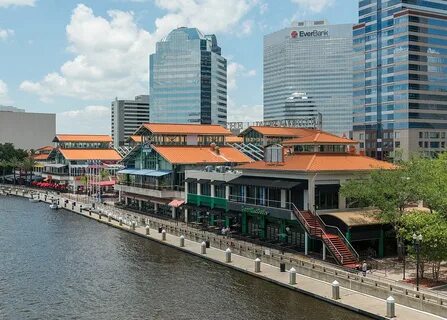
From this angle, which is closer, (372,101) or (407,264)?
(407,264)

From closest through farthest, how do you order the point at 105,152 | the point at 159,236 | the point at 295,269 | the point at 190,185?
1. the point at 295,269
2. the point at 159,236
3. the point at 190,185
4. the point at 105,152

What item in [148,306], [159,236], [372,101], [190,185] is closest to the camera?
[148,306]

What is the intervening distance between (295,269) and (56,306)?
21654 mm

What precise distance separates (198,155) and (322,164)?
3704 centimetres

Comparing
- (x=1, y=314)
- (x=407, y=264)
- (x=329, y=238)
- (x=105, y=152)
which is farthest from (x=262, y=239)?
(x=105, y=152)

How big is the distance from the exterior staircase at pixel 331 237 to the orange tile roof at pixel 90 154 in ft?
323

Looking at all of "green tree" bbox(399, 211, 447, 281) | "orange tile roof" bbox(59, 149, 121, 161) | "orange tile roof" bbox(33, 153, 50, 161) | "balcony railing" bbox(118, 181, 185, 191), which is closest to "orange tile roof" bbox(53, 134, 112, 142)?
"orange tile roof" bbox(59, 149, 121, 161)

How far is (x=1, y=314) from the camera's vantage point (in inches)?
1662

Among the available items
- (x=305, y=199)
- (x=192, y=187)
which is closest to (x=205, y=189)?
(x=192, y=187)

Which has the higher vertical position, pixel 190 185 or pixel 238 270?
pixel 190 185

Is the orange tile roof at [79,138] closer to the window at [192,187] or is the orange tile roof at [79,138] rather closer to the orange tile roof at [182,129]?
the orange tile roof at [182,129]

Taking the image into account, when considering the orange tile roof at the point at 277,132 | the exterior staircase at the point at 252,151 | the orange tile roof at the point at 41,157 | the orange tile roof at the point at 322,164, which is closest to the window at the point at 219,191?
the orange tile roof at the point at 322,164

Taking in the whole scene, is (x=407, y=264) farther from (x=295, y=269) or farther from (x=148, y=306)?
(x=148, y=306)

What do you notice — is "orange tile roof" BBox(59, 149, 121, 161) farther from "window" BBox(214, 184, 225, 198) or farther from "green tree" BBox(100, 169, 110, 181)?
"window" BBox(214, 184, 225, 198)
